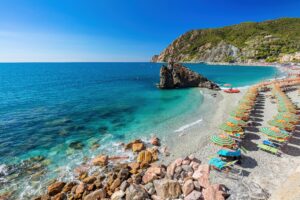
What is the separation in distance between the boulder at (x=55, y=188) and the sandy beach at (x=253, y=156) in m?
8.14

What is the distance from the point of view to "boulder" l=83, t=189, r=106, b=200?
10.5 meters

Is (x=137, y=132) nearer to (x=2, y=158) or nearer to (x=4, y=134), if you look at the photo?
(x=2, y=158)

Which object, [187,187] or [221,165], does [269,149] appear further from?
[187,187]

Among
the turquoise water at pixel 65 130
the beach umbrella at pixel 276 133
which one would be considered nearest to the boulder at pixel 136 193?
the turquoise water at pixel 65 130

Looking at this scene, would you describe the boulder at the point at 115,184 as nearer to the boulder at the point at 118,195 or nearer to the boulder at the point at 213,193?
the boulder at the point at 118,195

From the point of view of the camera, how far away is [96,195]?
1070 centimetres

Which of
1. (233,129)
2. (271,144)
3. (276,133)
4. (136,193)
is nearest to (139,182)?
(136,193)

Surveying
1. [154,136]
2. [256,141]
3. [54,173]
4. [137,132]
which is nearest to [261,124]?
[256,141]

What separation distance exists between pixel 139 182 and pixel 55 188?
5.77m

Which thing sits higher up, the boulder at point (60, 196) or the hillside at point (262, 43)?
the hillside at point (262, 43)

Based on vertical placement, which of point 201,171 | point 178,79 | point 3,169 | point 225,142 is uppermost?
point 178,79

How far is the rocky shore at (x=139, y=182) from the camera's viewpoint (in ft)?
32.4

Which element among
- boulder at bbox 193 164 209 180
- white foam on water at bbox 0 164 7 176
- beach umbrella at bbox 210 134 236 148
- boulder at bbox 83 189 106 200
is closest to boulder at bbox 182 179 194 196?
boulder at bbox 193 164 209 180

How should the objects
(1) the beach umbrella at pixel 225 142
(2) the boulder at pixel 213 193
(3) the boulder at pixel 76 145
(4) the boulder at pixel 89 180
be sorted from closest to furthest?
(2) the boulder at pixel 213 193
(4) the boulder at pixel 89 180
(1) the beach umbrella at pixel 225 142
(3) the boulder at pixel 76 145
